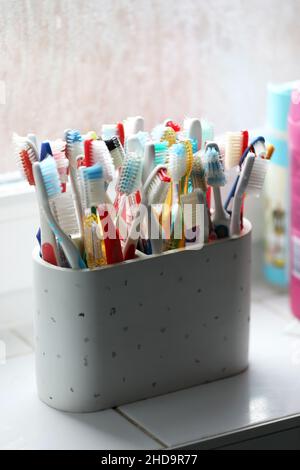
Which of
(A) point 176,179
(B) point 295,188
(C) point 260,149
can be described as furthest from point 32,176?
(B) point 295,188

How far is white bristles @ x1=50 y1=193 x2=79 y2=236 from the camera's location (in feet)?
2.59

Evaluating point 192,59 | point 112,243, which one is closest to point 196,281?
point 112,243

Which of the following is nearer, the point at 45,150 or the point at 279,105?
the point at 45,150

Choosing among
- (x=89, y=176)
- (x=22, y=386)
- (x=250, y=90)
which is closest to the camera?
(x=89, y=176)

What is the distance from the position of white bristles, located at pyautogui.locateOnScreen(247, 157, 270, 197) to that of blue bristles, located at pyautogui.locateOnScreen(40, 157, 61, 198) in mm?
196

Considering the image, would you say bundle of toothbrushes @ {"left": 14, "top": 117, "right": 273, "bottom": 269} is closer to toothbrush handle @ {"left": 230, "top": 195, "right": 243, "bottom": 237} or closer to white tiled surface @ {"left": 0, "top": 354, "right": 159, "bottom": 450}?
toothbrush handle @ {"left": 230, "top": 195, "right": 243, "bottom": 237}

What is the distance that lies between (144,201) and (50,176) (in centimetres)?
10

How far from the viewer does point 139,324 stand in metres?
0.84

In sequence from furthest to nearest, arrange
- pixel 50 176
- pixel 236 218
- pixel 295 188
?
pixel 295 188
pixel 236 218
pixel 50 176

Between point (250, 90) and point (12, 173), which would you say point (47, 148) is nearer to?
point (12, 173)

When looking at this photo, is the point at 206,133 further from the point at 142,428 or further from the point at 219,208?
the point at 142,428

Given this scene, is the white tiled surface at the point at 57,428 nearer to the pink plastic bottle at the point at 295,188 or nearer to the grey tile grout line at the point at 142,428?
the grey tile grout line at the point at 142,428

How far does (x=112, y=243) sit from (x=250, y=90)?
0.43 m
